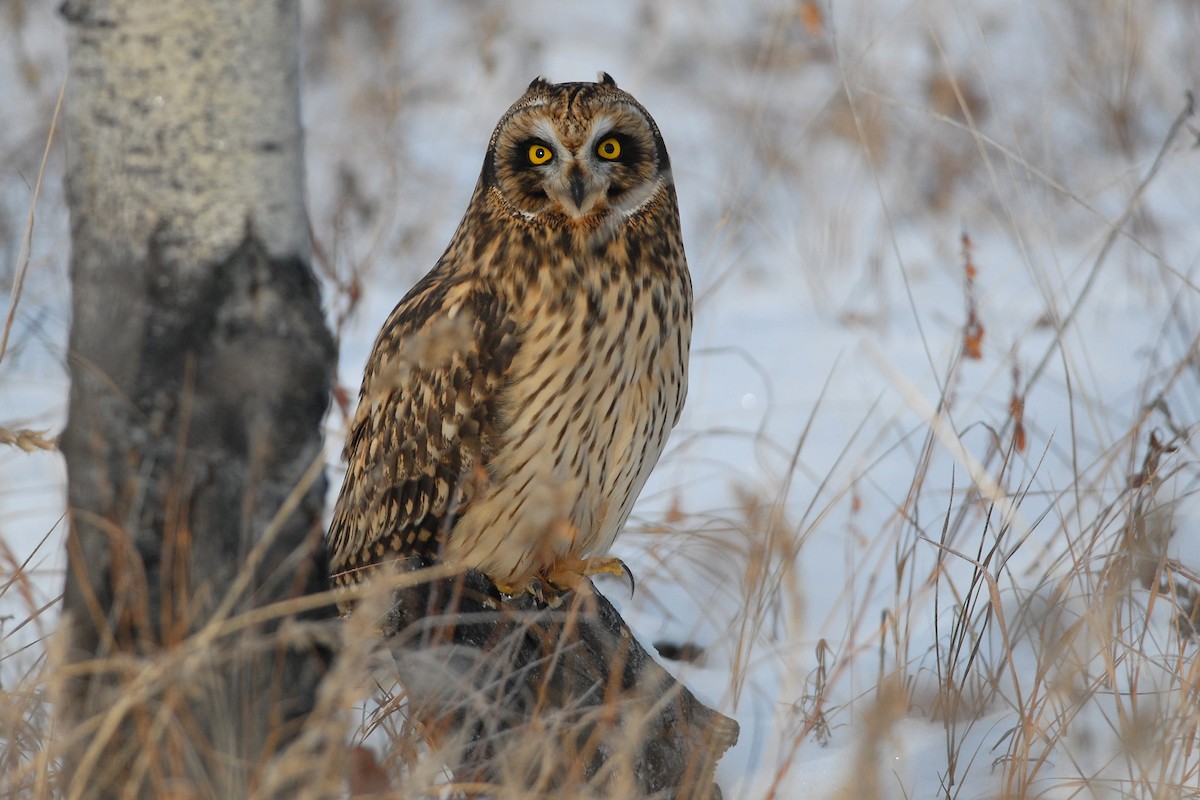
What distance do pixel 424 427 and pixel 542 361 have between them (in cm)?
27

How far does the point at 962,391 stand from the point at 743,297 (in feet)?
5.49

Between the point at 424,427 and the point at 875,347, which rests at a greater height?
the point at 875,347

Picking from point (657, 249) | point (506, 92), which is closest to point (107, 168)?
point (657, 249)

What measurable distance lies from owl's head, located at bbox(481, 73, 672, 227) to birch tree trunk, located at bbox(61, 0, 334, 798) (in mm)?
832

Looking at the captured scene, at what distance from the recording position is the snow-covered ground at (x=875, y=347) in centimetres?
214

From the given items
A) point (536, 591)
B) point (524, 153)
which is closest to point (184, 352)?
point (524, 153)

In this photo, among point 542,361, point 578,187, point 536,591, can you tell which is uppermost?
point 578,187

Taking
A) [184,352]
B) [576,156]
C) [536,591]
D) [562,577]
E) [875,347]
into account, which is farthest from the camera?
[875,347]

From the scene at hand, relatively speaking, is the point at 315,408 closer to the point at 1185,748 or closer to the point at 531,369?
the point at 531,369

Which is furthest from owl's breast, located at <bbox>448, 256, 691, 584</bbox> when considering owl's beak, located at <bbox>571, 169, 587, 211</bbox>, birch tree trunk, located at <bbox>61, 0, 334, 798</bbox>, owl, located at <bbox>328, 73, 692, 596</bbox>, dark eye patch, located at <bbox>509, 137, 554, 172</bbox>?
birch tree trunk, located at <bbox>61, 0, 334, 798</bbox>

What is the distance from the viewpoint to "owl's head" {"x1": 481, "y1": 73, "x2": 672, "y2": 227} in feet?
7.86

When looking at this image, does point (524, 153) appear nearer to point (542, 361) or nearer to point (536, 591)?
point (542, 361)

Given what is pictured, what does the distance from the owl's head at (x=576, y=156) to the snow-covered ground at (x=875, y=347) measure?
58 cm

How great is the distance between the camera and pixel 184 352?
1599 mm
